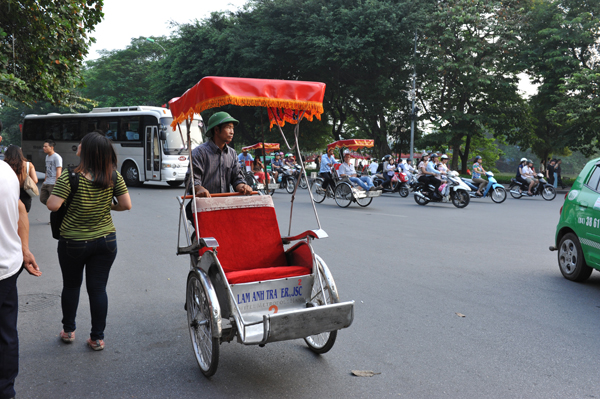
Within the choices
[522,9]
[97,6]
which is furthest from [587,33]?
[97,6]

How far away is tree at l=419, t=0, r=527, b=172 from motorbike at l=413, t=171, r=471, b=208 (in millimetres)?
14035

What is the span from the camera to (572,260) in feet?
19.7

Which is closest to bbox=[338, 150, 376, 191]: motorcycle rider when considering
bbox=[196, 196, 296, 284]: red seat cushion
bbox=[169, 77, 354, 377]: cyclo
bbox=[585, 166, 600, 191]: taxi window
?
bbox=[585, 166, 600, 191]: taxi window

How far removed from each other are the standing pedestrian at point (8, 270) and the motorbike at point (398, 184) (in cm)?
1783

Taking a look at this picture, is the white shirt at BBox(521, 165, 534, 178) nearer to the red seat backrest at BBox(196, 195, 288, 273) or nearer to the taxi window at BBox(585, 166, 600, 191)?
the taxi window at BBox(585, 166, 600, 191)

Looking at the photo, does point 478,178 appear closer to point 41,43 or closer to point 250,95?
point 41,43

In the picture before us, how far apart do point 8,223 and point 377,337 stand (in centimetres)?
275

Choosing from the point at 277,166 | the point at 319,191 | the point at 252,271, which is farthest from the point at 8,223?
the point at 277,166

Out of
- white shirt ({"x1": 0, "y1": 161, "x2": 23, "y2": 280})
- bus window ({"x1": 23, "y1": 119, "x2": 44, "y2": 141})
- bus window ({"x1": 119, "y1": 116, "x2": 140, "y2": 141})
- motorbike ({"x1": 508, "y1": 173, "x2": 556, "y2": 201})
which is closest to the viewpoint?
white shirt ({"x1": 0, "y1": 161, "x2": 23, "y2": 280})

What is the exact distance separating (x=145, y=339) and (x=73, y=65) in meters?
10.7

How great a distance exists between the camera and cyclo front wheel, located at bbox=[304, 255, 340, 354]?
11.8 ft

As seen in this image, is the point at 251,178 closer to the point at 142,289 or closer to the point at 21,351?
the point at 142,289

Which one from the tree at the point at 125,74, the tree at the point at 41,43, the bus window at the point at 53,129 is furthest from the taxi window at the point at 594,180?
the tree at the point at 125,74

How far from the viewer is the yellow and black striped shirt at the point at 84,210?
11.6 feet
